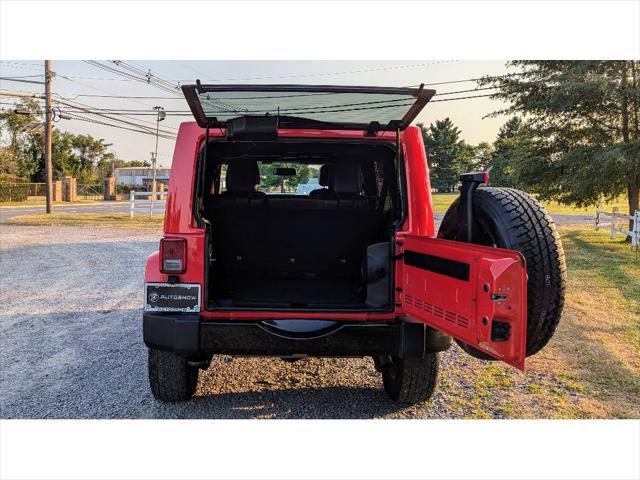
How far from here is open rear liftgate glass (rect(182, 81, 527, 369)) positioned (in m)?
2.45

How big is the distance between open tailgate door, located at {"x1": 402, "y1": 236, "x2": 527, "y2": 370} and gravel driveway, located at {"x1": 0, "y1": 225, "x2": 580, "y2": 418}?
117cm

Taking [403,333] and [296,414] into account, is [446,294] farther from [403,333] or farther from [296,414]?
[296,414]

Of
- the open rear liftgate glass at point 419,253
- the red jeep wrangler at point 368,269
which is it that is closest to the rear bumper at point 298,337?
the red jeep wrangler at point 368,269

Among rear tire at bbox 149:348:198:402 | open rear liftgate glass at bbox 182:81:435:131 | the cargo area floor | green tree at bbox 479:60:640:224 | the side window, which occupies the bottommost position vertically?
rear tire at bbox 149:348:198:402

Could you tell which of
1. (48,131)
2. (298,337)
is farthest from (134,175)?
(298,337)

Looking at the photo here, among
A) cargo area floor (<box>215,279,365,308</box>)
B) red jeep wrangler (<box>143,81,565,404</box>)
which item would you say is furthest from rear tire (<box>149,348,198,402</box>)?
cargo area floor (<box>215,279,365,308</box>)

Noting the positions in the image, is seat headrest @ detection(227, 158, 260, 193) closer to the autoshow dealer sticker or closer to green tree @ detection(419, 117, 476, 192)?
the autoshow dealer sticker

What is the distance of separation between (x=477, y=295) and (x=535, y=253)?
0.49 m

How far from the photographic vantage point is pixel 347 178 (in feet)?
14.3

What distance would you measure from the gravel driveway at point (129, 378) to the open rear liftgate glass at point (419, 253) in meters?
1.12

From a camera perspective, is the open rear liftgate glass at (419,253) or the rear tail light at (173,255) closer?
the open rear liftgate glass at (419,253)

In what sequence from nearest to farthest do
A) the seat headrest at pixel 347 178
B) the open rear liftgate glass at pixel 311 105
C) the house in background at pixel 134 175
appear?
the open rear liftgate glass at pixel 311 105 → the seat headrest at pixel 347 178 → the house in background at pixel 134 175

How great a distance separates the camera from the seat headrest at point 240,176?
4457 millimetres

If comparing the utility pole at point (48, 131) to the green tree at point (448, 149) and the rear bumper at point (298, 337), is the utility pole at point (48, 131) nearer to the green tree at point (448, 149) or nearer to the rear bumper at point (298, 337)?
the rear bumper at point (298, 337)
